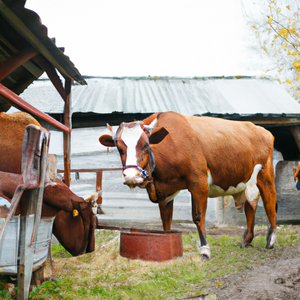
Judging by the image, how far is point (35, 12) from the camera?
15.2 feet

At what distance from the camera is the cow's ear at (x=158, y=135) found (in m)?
6.86

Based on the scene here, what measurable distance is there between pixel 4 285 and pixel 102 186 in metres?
7.71

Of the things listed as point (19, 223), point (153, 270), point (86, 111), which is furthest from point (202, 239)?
point (86, 111)

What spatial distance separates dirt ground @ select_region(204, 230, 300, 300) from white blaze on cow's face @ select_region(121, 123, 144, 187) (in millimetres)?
1686

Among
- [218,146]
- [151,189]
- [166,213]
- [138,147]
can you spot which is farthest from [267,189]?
[138,147]

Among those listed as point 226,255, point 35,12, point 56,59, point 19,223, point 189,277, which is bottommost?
point 226,255

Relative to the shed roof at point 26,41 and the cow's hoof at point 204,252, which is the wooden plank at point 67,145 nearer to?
the shed roof at point 26,41

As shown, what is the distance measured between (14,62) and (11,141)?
864 mm

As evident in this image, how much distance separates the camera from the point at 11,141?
18.4ft

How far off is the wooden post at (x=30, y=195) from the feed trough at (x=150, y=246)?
8.65ft

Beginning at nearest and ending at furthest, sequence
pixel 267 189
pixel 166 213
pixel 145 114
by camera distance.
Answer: pixel 166 213, pixel 267 189, pixel 145 114

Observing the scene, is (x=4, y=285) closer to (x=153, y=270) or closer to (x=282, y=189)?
(x=153, y=270)

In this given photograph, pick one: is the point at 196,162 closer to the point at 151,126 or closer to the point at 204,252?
the point at 151,126

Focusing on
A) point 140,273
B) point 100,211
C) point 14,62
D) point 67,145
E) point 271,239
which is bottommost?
point 100,211
